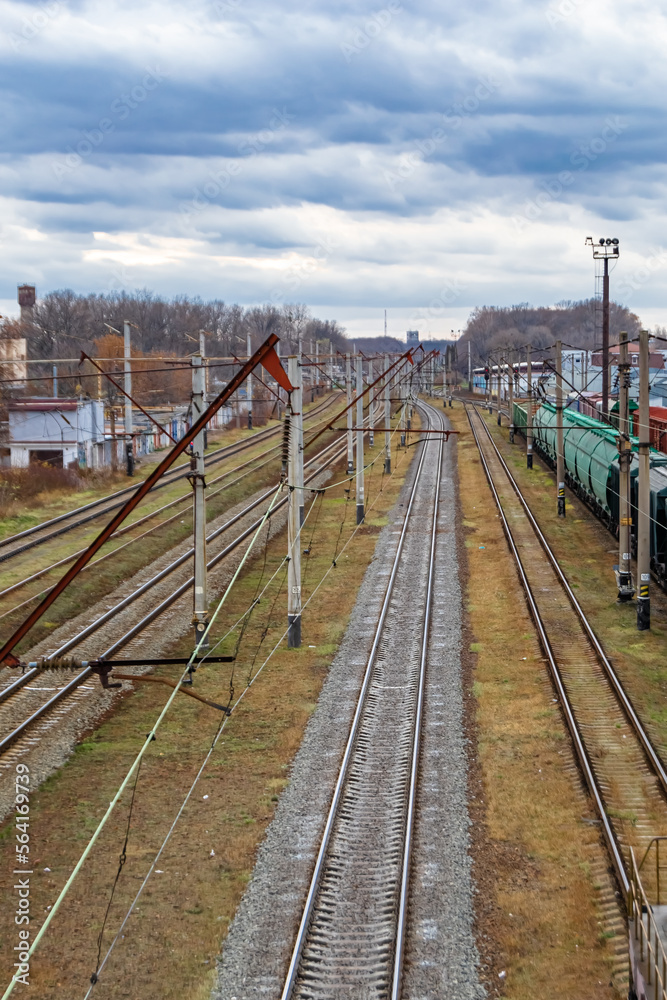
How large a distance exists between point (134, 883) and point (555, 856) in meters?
5.63

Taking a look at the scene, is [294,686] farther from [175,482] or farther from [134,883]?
[175,482]

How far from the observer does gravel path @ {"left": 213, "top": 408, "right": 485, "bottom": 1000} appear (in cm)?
995

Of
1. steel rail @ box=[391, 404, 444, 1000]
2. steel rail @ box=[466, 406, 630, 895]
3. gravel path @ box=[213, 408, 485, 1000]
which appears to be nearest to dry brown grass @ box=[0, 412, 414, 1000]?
gravel path @ box=[213, 408, 485, 1000]

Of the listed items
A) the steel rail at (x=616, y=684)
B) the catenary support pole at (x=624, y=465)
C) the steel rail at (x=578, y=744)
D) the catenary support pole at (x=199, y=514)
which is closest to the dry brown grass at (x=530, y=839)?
the steel rail at (x=578, y=744)

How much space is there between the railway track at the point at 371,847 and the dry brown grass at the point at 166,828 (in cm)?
104

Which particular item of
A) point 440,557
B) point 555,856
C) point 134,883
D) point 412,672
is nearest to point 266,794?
point 134,883

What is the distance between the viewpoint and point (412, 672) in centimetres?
2006

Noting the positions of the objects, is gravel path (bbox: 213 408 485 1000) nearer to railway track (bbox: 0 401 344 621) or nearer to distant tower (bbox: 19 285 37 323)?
railway track (bbox: 0 401 344 621)

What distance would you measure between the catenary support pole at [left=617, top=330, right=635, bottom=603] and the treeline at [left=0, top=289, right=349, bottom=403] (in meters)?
36.9

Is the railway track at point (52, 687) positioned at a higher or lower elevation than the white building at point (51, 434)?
lower

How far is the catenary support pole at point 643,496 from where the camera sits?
72.2ft

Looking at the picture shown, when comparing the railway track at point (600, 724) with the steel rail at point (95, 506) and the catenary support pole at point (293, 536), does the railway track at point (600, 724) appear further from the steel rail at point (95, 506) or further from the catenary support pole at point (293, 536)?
the steel rail at point (95, 506)

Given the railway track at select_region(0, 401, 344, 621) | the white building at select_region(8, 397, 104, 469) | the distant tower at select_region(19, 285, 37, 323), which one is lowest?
the railway track at select_region(0, 401, 344, 621)

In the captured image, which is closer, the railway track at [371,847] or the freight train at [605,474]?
the railway track at [371,847]
